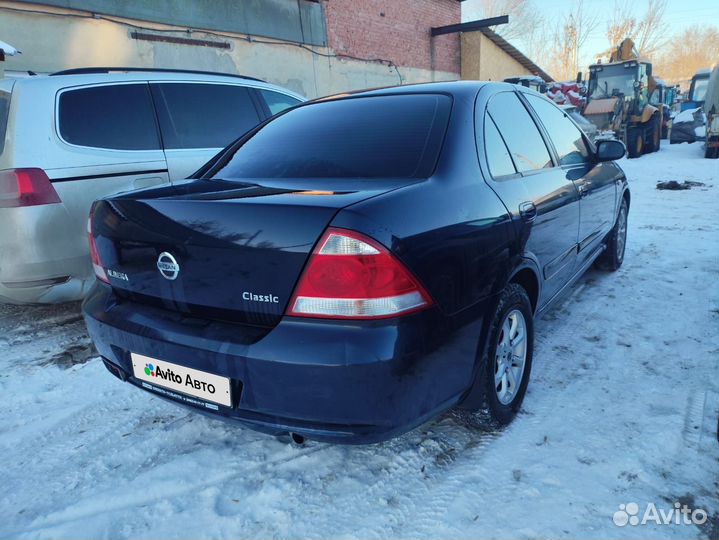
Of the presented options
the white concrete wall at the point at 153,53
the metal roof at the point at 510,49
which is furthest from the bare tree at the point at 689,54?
the white concrete wall at the point at 153,53

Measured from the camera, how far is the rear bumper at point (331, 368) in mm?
1603

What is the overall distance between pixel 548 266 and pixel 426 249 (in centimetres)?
128

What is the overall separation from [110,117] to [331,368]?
3074mm

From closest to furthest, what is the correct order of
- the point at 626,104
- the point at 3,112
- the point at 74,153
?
the point at 3,112
the point at 74,153
the point at 626,104

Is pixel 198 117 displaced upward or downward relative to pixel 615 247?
upward

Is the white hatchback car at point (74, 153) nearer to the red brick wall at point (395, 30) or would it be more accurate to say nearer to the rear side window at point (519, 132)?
the rear side window at point (519, 132)

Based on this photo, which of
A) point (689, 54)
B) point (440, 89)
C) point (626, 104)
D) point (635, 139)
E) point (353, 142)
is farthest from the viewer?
point (689, 54)

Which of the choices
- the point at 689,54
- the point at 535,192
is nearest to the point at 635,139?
the point at 535,192

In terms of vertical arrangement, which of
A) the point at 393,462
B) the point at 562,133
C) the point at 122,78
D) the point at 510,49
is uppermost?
the point at 510,49

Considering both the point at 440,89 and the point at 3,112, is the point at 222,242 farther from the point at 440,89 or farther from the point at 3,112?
the point at 3,112

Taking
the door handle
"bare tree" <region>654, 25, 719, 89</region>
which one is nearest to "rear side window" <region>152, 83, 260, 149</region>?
the door handle

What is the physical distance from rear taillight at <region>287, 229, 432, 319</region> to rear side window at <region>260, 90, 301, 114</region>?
12.0 ft

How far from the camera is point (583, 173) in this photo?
345cm

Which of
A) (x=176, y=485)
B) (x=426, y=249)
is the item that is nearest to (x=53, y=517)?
(x=176, y=485)
